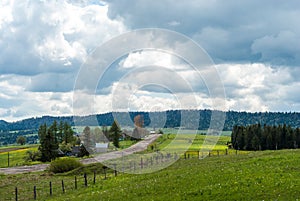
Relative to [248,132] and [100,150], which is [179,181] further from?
[248,132]

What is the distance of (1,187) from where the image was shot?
52062 millimetres

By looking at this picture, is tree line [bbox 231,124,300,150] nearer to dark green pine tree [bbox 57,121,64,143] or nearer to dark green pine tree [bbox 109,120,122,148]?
dark green pine tree [bbox 109,120,122,148]

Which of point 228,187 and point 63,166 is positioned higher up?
point 228,187

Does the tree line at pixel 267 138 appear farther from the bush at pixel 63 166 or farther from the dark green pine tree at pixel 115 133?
the bush at pixel 63 166

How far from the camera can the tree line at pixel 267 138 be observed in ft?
408

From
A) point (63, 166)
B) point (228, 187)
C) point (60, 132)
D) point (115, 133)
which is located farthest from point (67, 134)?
point (228, 187)

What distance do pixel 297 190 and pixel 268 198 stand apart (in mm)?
2056

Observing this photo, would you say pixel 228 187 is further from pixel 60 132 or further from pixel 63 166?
pixel 60 132

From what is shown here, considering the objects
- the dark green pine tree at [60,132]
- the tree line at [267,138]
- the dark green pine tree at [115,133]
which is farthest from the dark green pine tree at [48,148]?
the tree line at [267,138]

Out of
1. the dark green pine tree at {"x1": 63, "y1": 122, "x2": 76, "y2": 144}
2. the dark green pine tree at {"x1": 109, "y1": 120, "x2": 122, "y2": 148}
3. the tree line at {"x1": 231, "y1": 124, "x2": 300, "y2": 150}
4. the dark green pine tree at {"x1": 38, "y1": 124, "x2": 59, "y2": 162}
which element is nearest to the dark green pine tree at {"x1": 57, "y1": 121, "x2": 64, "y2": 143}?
the dark green pine tree at {"x1": 63, "y1": 122, "x2": 76, "y2": 144}

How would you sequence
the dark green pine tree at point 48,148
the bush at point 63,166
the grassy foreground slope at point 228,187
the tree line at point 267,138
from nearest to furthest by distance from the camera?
the grassy foreground slope at point 228,187 < the bush at point 63,166 < the dark green pine tree at point 48,148 < the tree line at point 267,138

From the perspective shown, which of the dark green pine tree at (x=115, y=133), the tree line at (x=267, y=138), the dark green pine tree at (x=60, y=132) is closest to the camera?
the dark green pine tree at (x=115, y=133)

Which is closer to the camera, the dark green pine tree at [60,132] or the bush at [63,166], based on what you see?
the bush at [63,166]

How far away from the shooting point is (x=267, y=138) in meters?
127
